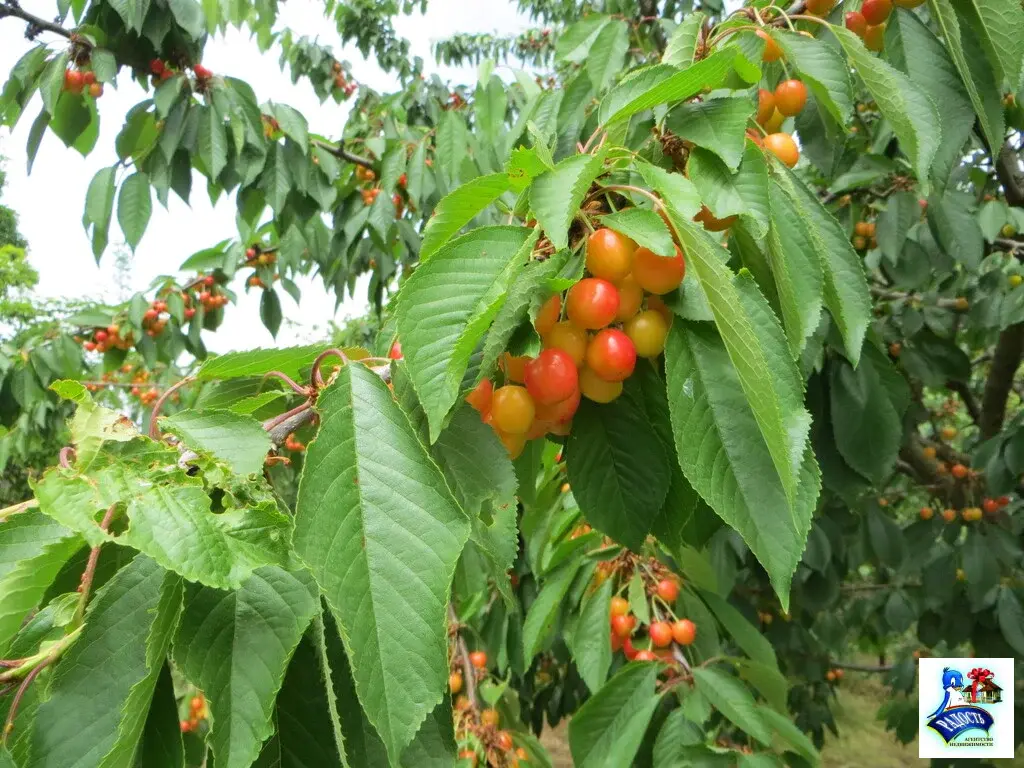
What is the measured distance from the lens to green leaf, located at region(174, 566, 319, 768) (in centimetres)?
42

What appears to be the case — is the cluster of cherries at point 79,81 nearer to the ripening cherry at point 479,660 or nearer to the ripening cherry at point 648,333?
the ripening cherry at point 648,333

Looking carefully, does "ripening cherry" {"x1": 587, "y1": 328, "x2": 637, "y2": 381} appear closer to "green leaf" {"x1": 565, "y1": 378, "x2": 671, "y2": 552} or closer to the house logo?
"green leaf" {"x1": 565, "y1": 378, "x2": 671, "y2": 552}

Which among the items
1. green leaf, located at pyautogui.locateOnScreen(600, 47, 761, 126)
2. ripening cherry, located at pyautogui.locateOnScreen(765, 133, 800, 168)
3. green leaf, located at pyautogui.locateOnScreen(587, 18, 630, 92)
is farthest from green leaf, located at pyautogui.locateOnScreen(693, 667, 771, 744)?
green leaf, located at pyautogui.locateOnScreen(587, 18, 630, 92)

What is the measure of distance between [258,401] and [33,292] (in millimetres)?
8149

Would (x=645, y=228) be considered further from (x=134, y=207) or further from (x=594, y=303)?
(x=134, y=207)

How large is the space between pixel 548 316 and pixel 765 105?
526 millimetres

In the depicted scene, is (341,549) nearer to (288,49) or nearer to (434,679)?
(434,679)

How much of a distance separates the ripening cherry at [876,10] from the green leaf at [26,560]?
1074 mm

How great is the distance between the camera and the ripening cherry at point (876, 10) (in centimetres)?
91

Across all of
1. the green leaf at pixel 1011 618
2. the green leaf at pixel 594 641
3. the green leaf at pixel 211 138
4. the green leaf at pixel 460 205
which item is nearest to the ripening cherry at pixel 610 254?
the green leaf at pixel 460 205

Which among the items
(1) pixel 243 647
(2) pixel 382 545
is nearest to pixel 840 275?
(2) pixel 382 545

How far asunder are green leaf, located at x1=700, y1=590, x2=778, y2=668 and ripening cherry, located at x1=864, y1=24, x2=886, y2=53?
1.19m

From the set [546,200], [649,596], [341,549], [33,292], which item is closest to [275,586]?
[341,549]

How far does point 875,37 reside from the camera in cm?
97
